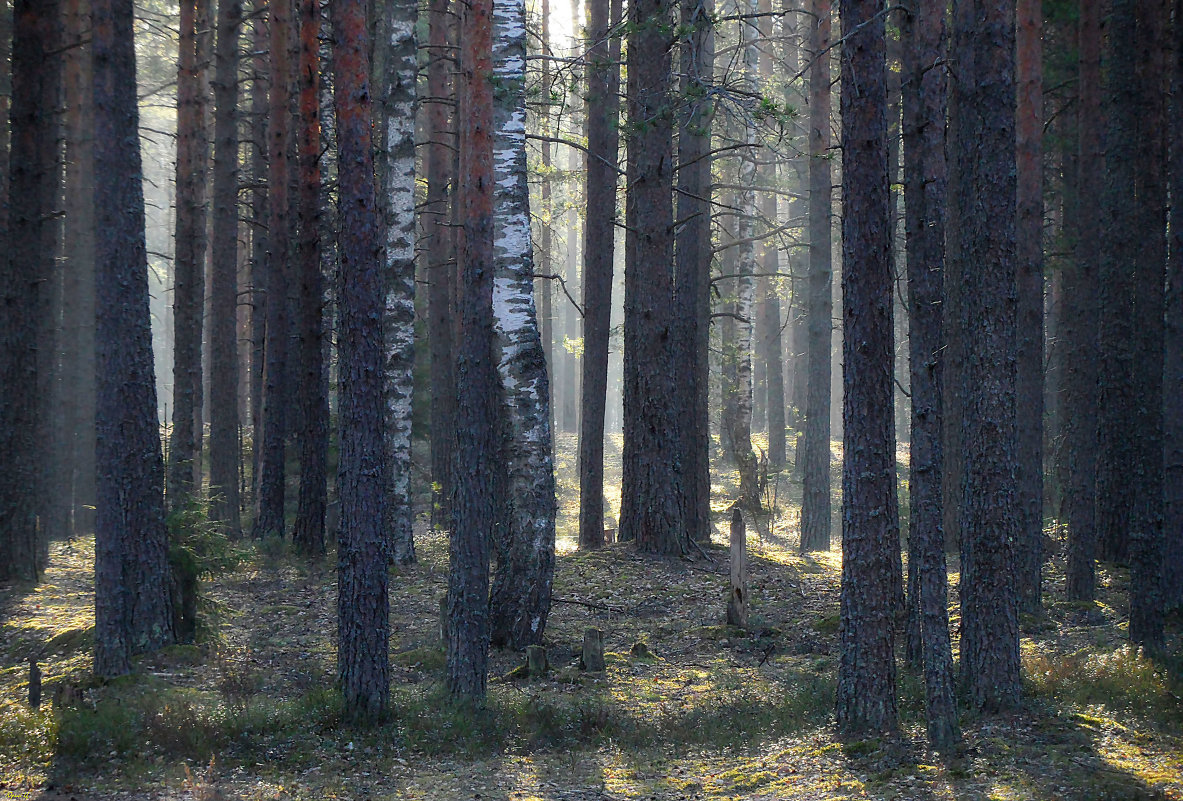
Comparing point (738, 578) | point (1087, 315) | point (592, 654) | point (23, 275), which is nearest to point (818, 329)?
point (1087, 315)

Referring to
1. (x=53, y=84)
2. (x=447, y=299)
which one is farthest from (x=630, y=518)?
(x=53, y=84)

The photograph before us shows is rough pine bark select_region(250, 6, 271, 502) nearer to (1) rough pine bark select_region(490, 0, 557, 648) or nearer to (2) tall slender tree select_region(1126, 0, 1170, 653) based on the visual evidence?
(1) rough pine bark select_region(490, 0, 557, 648)

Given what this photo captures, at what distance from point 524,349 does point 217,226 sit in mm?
10767

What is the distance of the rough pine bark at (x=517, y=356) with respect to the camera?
1023 cm

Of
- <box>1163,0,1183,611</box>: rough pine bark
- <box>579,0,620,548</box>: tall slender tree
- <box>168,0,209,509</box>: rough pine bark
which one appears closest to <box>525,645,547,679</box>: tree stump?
<box>579,0,620,548</box>: tall slender tree

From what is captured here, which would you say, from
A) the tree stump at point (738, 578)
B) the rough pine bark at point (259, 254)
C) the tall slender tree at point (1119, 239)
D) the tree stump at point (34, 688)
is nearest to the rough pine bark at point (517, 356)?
the tree stump at point (738, 578)

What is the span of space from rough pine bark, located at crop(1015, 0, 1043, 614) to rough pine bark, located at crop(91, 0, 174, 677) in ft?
33.6

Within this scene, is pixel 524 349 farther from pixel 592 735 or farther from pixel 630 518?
pixel 630 518

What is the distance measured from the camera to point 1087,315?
13.9 metres

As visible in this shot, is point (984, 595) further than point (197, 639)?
No

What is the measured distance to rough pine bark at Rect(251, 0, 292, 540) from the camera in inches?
640

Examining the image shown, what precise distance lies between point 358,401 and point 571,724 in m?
3.56

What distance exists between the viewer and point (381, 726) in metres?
8.12

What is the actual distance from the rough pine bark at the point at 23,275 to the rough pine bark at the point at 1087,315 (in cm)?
1447
